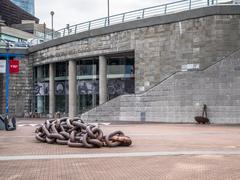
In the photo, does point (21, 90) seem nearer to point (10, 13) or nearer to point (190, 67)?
point (190, 67)

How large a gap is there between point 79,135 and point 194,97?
18.0m

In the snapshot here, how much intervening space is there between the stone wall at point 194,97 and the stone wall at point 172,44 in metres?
1.85

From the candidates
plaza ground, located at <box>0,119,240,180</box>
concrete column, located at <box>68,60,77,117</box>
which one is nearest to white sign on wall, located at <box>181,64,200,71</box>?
concrete column, located at <box>68,60,77,117</box>

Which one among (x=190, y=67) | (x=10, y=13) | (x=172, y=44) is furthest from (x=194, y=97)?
(x=10, y=13)

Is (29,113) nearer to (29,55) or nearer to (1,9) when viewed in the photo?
(29,55)

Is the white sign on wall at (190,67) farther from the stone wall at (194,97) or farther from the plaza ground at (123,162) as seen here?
the plaza ground at (123,162)

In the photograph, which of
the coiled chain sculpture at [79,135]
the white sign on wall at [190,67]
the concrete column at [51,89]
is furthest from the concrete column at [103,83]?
the coiled chain sculpture at [79,135]

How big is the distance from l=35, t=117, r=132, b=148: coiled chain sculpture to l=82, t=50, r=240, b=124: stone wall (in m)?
16.9

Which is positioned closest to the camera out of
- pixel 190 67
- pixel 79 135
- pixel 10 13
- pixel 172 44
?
pixel 79 135

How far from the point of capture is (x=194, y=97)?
3073cm

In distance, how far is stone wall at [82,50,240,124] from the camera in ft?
97.5

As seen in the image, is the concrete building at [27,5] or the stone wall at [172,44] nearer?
the stone wall at [172,44]

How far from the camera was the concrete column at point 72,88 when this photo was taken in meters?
43.2

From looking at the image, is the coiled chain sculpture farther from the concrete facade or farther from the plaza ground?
the concrete facade
